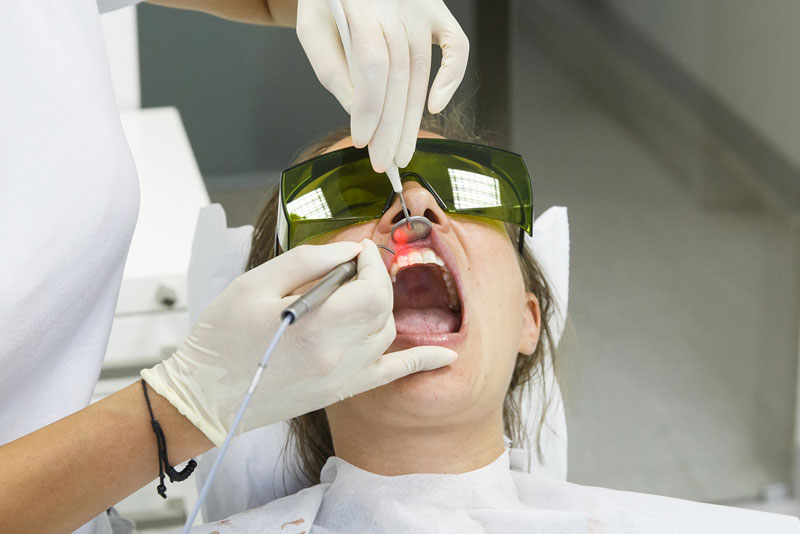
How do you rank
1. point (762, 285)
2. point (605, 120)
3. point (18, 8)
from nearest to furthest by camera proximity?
1. point (18, 8)
2. point (762, 285)
3. point (605, 120)

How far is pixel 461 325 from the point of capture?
1.36 metres

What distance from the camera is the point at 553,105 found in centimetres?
333

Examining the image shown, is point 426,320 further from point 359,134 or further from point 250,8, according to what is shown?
point 250,8

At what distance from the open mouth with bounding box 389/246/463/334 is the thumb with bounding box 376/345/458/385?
165mm

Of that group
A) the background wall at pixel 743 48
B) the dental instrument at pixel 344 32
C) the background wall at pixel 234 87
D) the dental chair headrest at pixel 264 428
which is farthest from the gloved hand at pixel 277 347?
the background wall at pixel 743 48

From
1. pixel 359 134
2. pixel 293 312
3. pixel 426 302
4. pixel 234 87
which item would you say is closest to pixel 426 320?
pixel 426 302

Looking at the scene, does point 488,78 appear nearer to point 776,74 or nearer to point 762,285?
point 776,74

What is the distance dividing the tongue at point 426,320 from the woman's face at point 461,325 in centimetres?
4

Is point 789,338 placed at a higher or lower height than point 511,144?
lower

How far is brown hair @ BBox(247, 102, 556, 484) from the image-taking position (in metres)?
1.66

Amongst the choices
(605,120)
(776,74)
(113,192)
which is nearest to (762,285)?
(776,74)

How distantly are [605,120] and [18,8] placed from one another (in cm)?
270

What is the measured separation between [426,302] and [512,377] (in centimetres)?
31

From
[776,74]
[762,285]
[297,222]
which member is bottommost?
[762,285]
